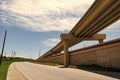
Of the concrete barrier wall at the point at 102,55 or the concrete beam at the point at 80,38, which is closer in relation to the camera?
the concrete barrier wall at the point at 102,55

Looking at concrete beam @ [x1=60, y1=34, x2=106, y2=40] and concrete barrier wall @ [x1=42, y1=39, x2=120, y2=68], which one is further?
concrete beam @ [x1=60, y1=34, x2=106, y2=40]

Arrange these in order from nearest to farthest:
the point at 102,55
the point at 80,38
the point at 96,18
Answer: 1. the point at 102,55
2. the point at 96,18
3. the point at 80,38

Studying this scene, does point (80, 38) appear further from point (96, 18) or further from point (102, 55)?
point (102, 55)

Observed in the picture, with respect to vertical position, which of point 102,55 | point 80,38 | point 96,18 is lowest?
point 102,55

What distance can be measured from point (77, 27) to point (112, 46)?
1366 cm

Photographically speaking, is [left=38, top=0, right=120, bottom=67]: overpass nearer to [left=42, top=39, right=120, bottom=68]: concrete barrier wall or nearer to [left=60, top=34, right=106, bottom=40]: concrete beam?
[left=60, top=34, right=106, bottom=40]: concrete beam

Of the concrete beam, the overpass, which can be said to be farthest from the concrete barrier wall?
the concrete beam

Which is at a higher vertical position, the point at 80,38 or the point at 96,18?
the point at 96,18

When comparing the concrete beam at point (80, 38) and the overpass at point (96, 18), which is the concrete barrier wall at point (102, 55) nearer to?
the overpass at point (96, 18)

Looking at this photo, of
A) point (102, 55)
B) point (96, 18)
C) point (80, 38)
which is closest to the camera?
point (102, 55)

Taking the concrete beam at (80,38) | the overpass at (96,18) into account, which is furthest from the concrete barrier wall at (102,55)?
the concrete beam at (80,38)

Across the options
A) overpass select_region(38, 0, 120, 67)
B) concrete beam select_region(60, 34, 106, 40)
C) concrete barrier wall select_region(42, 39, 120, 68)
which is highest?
overpass select_region(38, 0, 120, 67)

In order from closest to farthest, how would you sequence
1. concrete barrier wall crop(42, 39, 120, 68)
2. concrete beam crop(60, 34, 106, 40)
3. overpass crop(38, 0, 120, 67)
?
concrete barrier wall crop(42, 39, 120, 68)
overpass crop(38, 0, 120, 67)
concrete beam crop(60, 34, 106, 40)

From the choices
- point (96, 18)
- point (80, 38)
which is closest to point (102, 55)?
point (96, 18)
